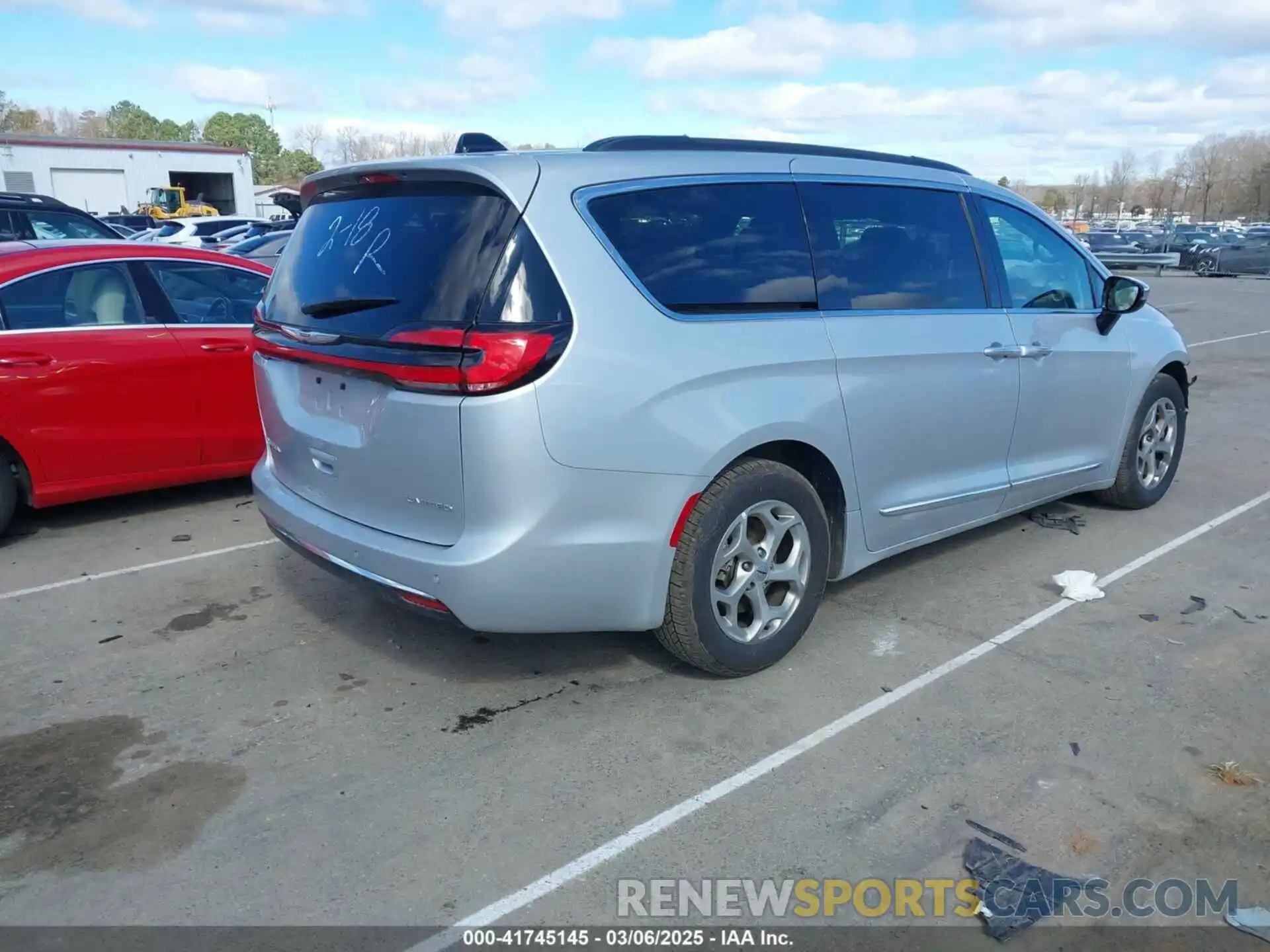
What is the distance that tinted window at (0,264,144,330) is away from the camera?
17.8 ft

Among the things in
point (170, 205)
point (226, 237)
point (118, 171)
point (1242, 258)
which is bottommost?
point (1242, 258)

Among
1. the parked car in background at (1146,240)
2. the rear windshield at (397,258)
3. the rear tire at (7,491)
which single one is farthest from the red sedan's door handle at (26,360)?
the parked car in background at (1146,240)

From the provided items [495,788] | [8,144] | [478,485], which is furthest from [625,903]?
[8,144]

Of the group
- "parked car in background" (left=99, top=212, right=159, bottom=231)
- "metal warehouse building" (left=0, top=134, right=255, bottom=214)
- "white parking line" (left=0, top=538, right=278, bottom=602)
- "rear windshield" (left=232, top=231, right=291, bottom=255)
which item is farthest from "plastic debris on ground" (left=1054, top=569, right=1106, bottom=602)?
"metal warehouse building" (left=0, top=134, right=255, bottom=214)

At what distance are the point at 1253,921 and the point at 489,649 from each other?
275 cm

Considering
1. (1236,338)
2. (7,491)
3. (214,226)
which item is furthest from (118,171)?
(7,491)

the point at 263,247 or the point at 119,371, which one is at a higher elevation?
the point at 263,247

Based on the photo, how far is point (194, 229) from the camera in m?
25.6

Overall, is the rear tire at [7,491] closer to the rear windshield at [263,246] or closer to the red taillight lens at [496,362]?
the red taillight lens at [496,362]

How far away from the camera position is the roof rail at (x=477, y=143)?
3.97 meters

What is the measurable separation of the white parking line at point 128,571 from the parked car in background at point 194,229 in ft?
62.2

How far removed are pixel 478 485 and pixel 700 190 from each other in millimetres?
1423

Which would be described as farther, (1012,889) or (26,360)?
(26,360)

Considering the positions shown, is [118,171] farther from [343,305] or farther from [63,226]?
[343,305]
